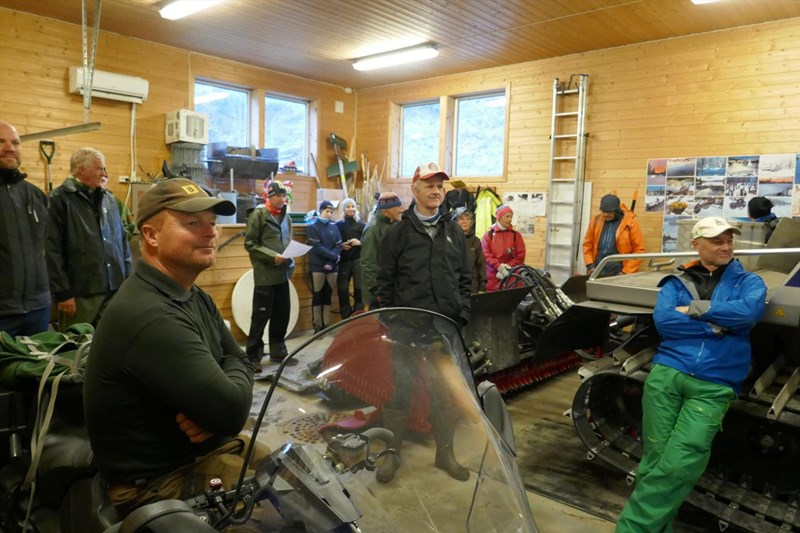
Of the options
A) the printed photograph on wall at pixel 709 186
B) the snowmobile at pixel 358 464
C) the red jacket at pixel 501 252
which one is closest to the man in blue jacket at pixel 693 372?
the snowmobile at pixel 358 464

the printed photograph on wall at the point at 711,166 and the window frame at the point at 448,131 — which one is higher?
the window frame at the point at 448,131

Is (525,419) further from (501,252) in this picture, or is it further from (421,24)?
(421,24)

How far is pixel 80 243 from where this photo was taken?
3545 mm

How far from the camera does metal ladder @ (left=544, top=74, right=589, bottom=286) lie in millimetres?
7418

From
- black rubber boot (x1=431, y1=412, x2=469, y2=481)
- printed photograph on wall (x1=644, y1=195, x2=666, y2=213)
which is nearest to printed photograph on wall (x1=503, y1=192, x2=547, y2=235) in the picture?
printed photograph on wall (x1=644, y1=195, x2=666, y2=213)

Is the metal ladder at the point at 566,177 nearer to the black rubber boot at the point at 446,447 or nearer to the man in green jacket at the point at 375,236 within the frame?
the man in green jacket at the point at 375,236

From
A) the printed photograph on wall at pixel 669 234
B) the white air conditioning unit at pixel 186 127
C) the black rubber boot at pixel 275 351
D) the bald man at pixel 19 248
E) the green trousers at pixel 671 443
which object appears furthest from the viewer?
the white air conditioning unit at pixel 186 127

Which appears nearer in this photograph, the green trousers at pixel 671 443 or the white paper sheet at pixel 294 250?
the green trousers at pixel 671 443

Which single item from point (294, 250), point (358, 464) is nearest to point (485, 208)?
point (294, 250)

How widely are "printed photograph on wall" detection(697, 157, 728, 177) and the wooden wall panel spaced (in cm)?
488

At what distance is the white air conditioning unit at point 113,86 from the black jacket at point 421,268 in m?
5.47

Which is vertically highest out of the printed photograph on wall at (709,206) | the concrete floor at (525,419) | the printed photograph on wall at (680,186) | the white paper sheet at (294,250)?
the printed photograph on wall at (680,186)

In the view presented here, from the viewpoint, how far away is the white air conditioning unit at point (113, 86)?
6.71 metres

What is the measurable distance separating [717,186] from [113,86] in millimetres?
7376
